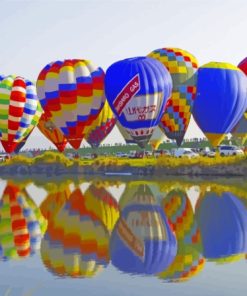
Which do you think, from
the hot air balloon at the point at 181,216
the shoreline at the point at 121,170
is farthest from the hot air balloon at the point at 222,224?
the shoreline at the point at 121,170

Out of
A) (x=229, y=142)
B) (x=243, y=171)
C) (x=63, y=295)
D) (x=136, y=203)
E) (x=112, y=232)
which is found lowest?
(x=229, y=142)

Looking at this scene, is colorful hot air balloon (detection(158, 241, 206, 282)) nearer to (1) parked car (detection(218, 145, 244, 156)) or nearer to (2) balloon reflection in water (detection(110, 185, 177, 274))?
(2) balloon reflection in water (detection(110, 185, 177, 274))

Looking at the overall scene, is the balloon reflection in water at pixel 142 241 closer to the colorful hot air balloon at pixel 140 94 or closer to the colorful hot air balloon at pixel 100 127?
the colorful hot air balloon at pixel 140 94

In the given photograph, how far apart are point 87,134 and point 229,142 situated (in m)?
17.0

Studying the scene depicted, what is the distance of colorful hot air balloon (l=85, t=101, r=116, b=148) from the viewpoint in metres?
53.4

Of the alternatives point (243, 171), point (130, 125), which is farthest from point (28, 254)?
point (130, 125)

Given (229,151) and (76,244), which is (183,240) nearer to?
(76,244)

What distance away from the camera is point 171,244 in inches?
704

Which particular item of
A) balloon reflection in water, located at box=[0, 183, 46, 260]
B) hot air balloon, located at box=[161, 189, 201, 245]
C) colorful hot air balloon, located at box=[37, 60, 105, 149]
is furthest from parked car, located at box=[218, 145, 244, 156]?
balloon reflection in water, located at box=[0, 183, 46, 260]

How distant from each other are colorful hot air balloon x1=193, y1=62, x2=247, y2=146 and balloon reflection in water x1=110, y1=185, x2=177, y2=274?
23.3m

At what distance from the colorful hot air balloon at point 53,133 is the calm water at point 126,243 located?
2591 centimetres

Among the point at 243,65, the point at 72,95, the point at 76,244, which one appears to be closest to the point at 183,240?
the point at 76,244

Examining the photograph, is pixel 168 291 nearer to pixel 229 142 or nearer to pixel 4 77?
pixel 4 77

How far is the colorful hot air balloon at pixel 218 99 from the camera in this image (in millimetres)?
48094
